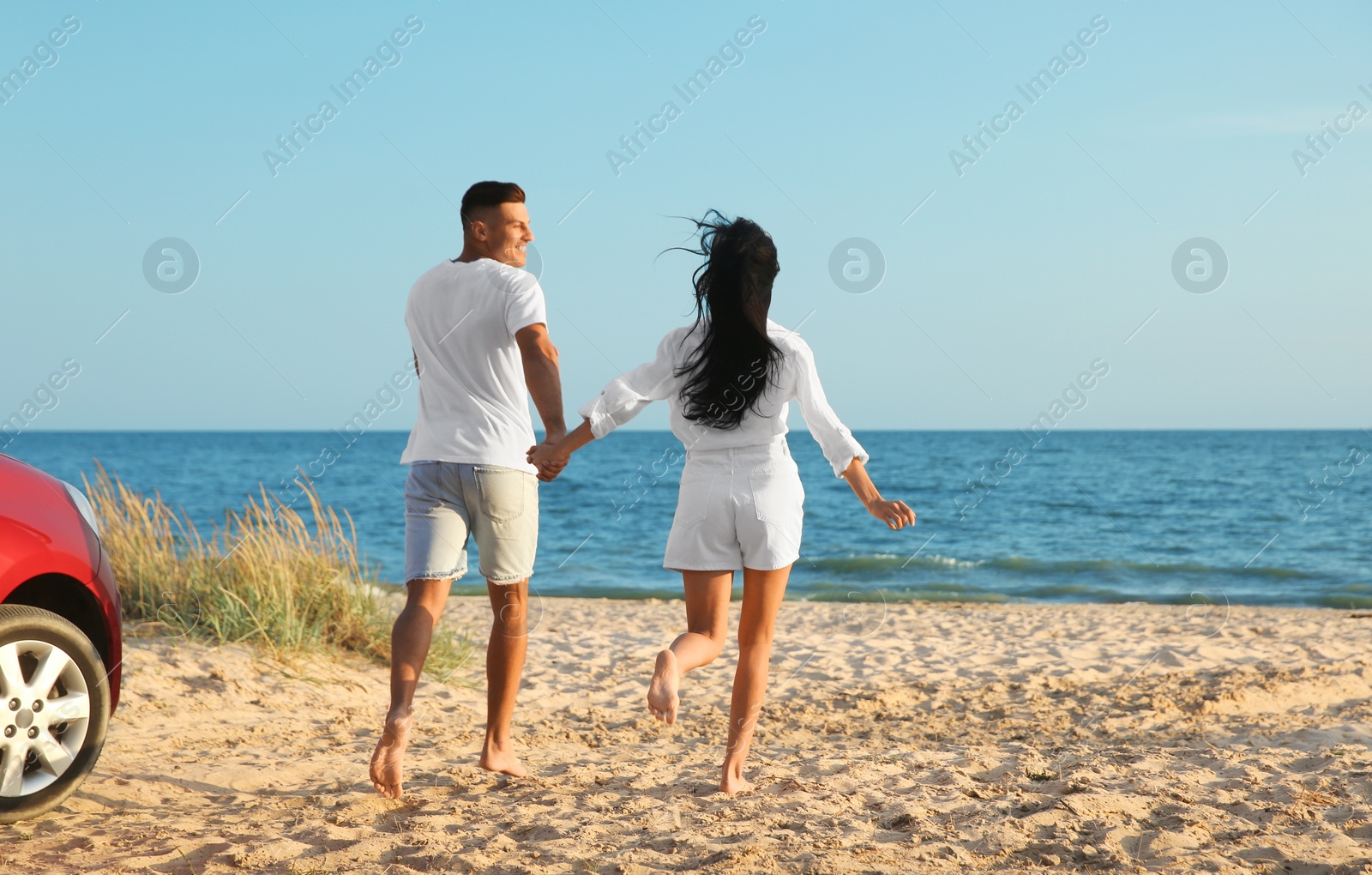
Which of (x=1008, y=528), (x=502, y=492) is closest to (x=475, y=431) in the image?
(x=502, y=492)

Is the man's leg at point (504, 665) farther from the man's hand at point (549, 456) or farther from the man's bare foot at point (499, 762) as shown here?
the man's hand at point (549, 456)

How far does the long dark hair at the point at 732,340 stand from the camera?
344cm

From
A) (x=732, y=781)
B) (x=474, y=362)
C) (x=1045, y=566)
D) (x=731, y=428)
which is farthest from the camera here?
(x=1045, y=566)

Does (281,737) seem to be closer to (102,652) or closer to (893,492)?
(102,652)

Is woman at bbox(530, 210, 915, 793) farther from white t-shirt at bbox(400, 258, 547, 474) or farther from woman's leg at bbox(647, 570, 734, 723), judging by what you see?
white t-shirt at bbox(400, 258, 547, 474)

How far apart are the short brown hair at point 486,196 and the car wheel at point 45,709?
201cm

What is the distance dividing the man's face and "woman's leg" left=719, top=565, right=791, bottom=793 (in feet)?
5.03

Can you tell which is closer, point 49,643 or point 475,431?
point 49,643

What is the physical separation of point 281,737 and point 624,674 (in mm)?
2653

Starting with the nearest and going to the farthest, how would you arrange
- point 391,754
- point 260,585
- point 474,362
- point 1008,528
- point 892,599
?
point 391,754, point 474,362, point 260,585, point 892,599, point 1008,528

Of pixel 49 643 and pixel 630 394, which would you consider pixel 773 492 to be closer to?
pixel 630 394

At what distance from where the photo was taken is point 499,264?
369 centimetres

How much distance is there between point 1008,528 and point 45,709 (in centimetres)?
2176

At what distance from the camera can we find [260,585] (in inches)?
266
